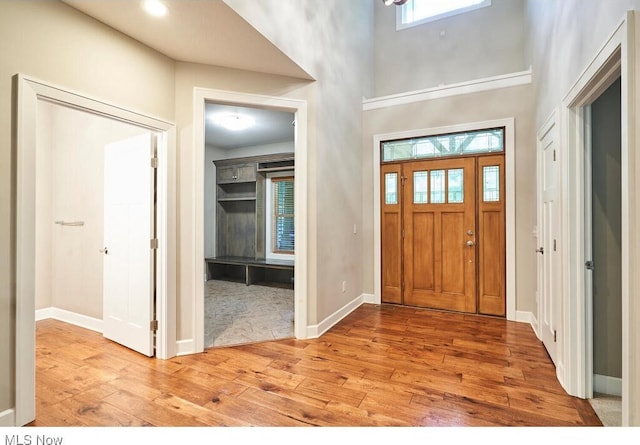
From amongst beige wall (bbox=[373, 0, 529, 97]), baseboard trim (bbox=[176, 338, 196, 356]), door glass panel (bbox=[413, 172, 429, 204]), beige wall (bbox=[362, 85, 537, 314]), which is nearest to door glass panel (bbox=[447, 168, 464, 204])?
door glass panel (bbox=[413, 172, 429, 204])

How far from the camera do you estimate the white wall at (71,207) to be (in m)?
3.26

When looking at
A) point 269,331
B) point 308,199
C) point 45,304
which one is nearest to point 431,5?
point 308,199

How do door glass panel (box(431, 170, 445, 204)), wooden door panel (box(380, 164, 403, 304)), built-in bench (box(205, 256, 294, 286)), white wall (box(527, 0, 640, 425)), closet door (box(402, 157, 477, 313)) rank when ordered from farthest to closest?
built-in bench (box(205, 256, 294, 286)) → wooden door panel (box(380, 164, 403, 304)) → door glass panel (box(431, 170, 445, 204)) → closet door (box(402, 157, 477, 313)) → white wall (box(527, 0, 640, 425))

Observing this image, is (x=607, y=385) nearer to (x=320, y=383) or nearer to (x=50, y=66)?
(x=320, y=383)

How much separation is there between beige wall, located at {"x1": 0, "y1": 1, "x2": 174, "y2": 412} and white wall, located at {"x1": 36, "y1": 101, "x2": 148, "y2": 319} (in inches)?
38.6

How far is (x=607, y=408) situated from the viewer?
1.87 meters

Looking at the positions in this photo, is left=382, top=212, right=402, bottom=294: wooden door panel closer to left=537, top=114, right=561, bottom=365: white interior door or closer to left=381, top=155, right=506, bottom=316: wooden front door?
left=381, top=155, right=506, bottom=316: wooden front door

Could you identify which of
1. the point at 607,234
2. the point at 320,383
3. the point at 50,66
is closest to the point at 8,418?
the point at 320,383

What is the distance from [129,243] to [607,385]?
3.74 m

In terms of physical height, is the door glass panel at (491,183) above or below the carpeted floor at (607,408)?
above

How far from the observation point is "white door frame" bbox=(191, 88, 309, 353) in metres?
2.66

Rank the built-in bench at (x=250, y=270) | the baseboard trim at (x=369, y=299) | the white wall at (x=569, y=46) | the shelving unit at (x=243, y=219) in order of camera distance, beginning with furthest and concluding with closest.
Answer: the shelving unit at (x=243, y=219) < the built-in bench at (x=250, y=270) < the baseboard trim at (x=369, y=299) < the white wall at (x=569, y=46)

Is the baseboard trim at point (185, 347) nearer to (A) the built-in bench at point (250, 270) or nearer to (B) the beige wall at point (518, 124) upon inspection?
(A) the built-in bench at point (250, 270)

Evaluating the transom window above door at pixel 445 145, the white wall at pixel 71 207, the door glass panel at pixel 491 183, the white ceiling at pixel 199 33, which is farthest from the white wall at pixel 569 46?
the white wall at pixel 71 207
